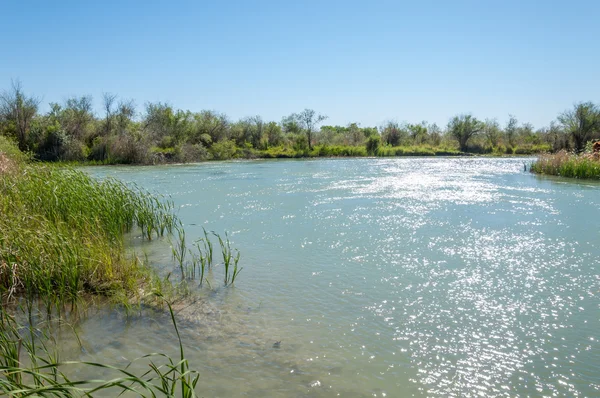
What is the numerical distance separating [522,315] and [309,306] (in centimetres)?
334

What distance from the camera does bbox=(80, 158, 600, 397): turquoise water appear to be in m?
4.76

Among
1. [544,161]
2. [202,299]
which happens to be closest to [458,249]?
[202,299]

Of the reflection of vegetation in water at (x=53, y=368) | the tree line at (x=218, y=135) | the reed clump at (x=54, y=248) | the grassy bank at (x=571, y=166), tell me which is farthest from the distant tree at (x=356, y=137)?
the reflection of vegetation in water at (x=53, y=368)

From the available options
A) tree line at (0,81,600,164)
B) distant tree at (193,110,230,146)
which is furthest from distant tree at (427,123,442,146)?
distant tree at (193,110,230,146)

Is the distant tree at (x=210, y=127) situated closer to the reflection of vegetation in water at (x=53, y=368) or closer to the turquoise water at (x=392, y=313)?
the turquoise water at (x=392, y=313)

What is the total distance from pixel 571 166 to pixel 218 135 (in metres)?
45.9

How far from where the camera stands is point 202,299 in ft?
22.8

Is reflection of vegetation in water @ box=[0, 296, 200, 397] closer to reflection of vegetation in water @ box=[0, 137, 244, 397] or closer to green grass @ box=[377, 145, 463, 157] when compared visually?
reflection of vegetation in water @ box=[0, 137, 244, 397]

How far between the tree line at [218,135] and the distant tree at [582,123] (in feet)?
0.37

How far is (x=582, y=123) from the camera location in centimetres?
5853

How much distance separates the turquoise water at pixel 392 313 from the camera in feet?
15.6

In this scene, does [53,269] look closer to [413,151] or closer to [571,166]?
[571,166]

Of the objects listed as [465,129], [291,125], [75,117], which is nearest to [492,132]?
[465,129]

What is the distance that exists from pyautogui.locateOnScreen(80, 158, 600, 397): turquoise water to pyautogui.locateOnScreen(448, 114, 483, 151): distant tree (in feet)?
193
